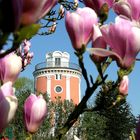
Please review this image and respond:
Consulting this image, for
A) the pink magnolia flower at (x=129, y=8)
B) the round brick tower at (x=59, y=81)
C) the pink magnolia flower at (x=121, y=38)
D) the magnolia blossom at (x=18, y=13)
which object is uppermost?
the round brick tower at (x=59, y=81)

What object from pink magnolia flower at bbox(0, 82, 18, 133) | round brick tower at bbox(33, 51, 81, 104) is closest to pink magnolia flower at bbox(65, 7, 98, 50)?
pink magnolia flower at bbox(0, 82, 18, 133)

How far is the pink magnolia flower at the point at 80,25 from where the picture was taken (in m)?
1.16

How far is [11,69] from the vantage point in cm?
114

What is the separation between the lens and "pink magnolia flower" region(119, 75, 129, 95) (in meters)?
1.23

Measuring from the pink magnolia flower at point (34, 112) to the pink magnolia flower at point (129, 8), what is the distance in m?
0.34

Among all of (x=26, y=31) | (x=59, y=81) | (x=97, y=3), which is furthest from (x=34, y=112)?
(x=59, y=81)

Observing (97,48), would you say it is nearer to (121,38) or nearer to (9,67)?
(121,38)

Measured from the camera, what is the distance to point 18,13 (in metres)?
0.64

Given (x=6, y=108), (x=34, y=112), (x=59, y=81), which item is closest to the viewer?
(x=6, y=108)

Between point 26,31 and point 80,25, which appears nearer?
point 26,31

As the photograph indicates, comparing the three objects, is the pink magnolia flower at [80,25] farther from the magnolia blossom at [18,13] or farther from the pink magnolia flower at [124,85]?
the magnolia blossom at [18,13]

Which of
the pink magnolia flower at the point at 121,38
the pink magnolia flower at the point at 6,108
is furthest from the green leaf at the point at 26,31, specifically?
the pink magnolia flower at the point at 121,38

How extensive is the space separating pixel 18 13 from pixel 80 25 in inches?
20.8

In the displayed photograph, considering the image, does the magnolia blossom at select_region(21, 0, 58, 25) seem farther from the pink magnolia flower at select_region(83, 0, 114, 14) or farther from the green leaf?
the pink magnolia flower at select_region(83, 0, 114, 14)
